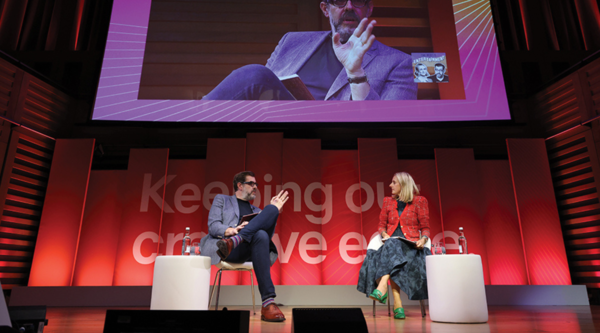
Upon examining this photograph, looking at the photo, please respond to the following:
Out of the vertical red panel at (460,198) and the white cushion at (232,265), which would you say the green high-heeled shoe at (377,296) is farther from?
the vertical red panel at (460,198)

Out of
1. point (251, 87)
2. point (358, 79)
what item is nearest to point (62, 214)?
point (251, 87)

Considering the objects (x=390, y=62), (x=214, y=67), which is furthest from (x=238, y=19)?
(x=390, y=62)

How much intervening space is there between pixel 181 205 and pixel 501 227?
3.74m

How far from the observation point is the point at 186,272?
7.59 feet

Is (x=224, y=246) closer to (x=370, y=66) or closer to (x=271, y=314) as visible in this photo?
(x=271, y=314)

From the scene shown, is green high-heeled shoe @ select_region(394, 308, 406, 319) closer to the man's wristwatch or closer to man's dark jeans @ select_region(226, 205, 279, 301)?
man's dark jeans @ select_region(226, 205, 279, 301)

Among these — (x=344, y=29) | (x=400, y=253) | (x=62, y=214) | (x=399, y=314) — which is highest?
(x=344, y=29)

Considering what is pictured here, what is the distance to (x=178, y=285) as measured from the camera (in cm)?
229

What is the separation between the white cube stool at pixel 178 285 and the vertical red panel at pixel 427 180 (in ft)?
8.97

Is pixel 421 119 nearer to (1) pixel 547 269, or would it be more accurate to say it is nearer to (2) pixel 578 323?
(1) pixel 547 269

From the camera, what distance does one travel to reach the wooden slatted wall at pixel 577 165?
12.9ft

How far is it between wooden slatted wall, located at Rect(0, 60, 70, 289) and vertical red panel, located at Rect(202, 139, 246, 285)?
1874 millimetres

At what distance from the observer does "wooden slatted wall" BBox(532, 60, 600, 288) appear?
394 centimetres

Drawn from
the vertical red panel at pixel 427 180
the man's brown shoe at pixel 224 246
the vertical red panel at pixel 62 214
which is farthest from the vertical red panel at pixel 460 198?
the vertical red panel at pixel 62 214
